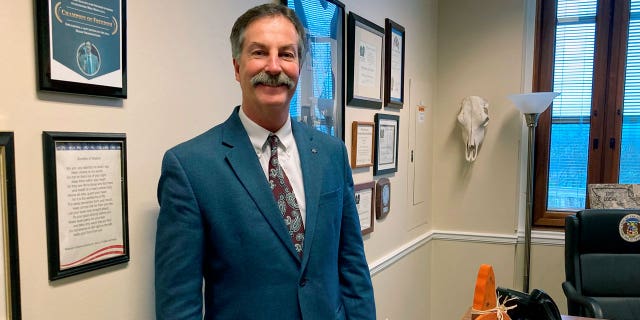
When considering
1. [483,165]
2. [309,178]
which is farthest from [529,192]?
[309,178]

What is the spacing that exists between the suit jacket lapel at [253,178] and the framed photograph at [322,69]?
2.01ft

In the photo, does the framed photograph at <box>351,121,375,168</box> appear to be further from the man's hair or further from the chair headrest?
the chair headrest

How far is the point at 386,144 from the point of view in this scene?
2.55 metres

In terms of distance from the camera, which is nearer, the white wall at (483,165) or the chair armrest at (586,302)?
the chair armrest at (586,302)

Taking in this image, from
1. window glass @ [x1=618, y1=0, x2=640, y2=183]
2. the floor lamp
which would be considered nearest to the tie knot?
the floor lamp

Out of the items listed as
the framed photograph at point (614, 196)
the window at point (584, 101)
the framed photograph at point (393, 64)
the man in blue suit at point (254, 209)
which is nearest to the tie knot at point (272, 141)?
the man in blue suit at point (254, 209)

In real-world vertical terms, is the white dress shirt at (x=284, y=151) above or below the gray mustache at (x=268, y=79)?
below

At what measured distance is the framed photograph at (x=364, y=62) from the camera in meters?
2.14

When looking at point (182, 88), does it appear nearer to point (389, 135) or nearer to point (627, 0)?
point (389, 135)

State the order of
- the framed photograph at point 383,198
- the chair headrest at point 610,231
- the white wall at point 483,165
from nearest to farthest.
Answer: the chair headrest at point 610,231 < the framed photograph at point 383,198 < the white wall at point 483,165

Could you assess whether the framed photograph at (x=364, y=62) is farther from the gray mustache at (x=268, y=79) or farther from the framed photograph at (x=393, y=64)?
the gray mustache at (x=268, y=79)

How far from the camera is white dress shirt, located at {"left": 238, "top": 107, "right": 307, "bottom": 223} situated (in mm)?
1146

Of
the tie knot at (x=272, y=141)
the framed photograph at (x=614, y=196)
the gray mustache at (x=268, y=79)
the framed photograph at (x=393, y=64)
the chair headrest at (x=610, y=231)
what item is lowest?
the chair headrest at (x=610, y=231)

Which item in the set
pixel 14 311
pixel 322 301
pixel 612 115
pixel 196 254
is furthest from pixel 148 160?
pixel 612 115
